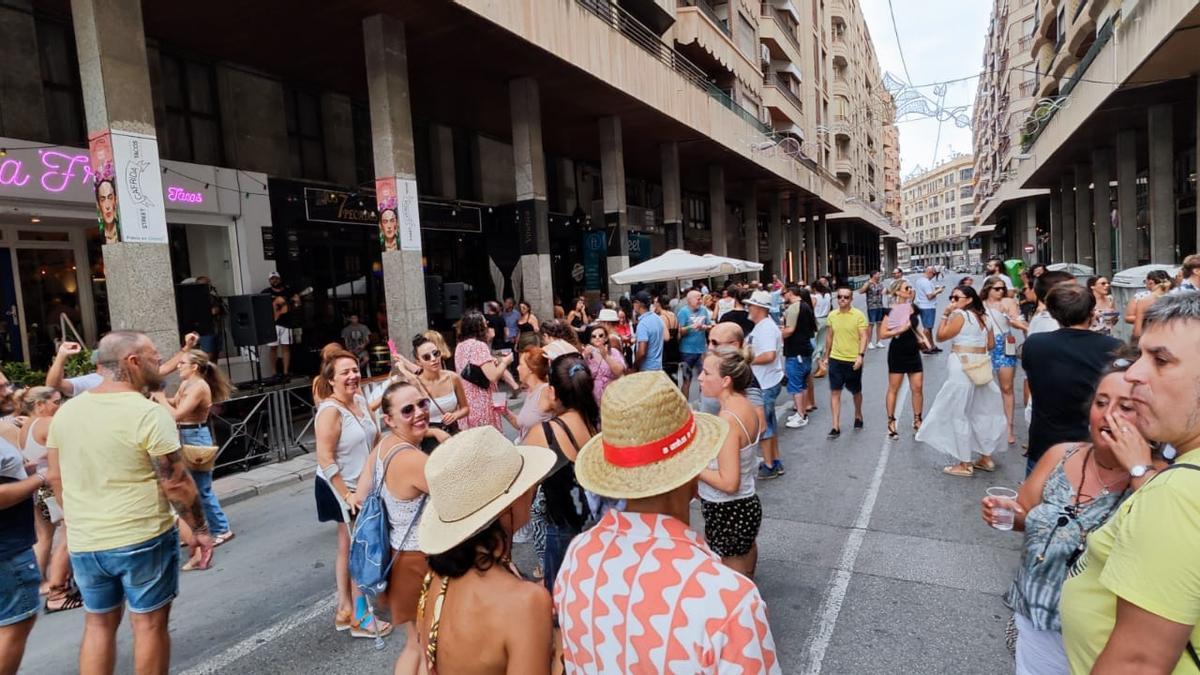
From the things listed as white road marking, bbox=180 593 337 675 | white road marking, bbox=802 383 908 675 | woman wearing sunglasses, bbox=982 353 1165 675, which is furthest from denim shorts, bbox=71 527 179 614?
woman wearing sunglasses, bbox=982 353 1165 675

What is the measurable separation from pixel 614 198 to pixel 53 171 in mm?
12986

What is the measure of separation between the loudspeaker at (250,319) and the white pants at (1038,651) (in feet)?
32.9

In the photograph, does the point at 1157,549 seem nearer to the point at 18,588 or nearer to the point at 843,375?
the point at 18,588

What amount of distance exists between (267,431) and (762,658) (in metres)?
8.85

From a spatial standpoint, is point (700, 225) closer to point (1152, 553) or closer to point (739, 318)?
point (739, 318)

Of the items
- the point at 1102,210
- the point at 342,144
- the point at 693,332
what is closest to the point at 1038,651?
the point at 693,332

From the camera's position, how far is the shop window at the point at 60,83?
1050cm

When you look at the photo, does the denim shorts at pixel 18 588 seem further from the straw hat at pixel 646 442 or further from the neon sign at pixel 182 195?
the neon sign at pixel 182 195

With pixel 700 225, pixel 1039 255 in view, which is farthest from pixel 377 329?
pixel 1039 255

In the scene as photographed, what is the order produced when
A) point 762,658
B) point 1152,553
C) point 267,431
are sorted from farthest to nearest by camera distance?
point 267,431 → point 762,658 → point 1152,553

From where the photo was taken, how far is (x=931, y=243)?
134 metres

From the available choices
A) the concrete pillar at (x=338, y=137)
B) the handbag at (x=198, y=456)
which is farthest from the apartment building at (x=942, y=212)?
the handbag at (x=198, y=456)

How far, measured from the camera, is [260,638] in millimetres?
4020

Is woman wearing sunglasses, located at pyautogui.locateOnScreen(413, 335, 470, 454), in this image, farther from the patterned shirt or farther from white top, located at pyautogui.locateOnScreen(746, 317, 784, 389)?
the patterned shirt
